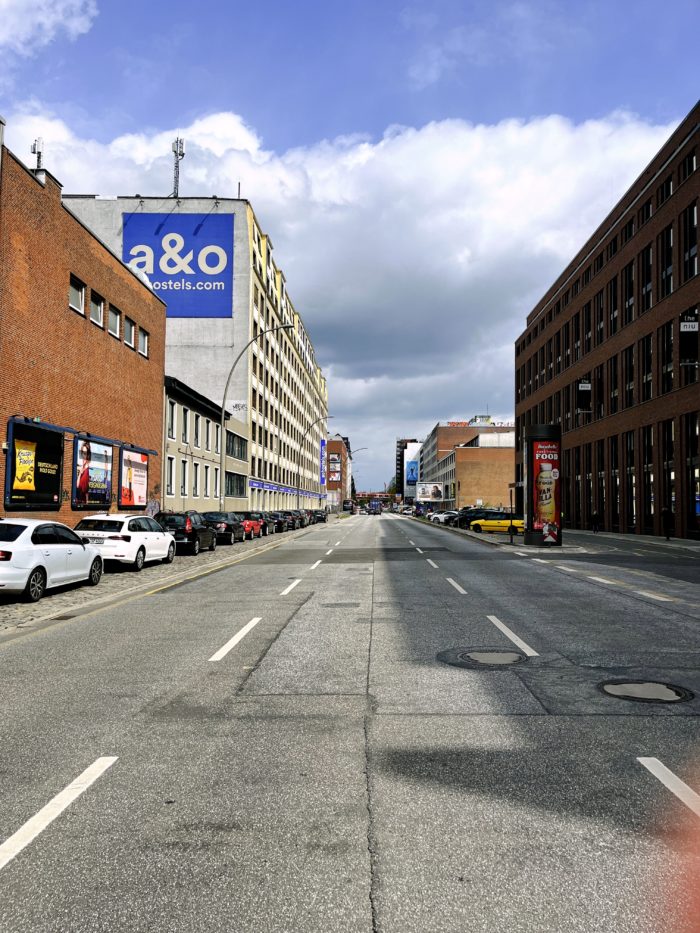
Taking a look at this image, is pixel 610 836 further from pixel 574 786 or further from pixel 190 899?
pixel 190 899

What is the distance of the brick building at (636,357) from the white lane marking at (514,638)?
98.9 feet

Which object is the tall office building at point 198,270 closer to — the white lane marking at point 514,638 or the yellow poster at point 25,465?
the yellow poster at point 25,465

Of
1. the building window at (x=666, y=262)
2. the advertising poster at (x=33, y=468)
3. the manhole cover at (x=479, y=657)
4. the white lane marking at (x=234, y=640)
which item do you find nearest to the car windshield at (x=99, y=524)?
the advertising poster at (x=33, y=468)

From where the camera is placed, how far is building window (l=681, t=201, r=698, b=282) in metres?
39.2

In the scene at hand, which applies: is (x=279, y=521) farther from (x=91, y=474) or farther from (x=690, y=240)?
(x=690, y=240)

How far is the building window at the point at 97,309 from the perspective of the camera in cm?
2609

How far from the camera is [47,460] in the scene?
22078mm

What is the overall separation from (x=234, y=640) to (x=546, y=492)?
22.4 m

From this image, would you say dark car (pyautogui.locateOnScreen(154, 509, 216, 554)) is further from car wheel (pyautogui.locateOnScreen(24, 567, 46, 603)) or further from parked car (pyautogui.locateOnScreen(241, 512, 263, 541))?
car wheel (pyautogui.locateOnScreen(24, 567, 46, 603))

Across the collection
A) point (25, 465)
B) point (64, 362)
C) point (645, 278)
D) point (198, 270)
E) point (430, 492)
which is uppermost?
point (198, 270)

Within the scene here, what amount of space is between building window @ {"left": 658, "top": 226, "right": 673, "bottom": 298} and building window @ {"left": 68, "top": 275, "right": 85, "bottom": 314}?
3392 cm

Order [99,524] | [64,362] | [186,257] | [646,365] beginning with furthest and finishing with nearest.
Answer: [186,257], [646,365], [64,362], [99,524]

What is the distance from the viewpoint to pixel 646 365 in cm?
4653

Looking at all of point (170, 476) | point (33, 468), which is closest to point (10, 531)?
point (33, 468)
